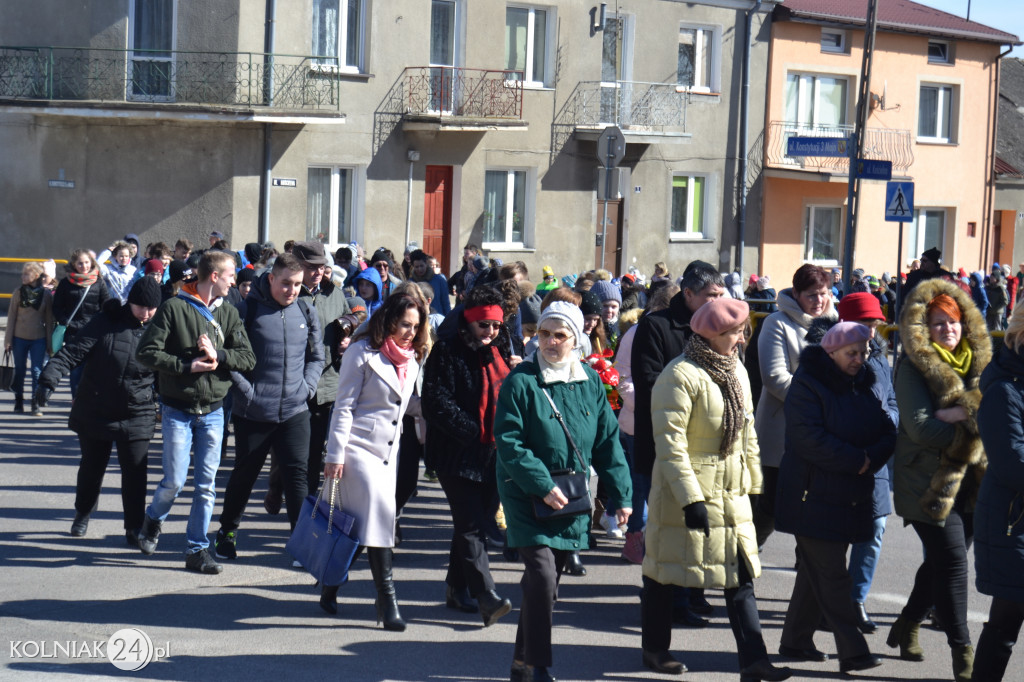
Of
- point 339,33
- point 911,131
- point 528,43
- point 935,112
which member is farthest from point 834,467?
point 935,112

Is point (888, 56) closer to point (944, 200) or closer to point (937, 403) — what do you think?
point (944, 200)

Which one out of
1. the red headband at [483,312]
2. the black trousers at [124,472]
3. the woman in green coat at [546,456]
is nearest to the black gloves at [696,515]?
the woman in green coat at [546,456]

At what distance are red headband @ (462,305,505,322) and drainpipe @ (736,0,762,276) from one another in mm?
23988

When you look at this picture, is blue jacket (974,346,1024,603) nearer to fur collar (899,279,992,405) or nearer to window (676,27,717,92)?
fur collar (899,279,992,405)

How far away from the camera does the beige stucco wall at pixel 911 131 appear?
31.4 m

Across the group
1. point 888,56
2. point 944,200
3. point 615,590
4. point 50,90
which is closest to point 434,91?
point 50,90

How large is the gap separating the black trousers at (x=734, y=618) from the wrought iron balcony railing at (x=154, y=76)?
61.6 feet

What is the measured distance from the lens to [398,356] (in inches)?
276

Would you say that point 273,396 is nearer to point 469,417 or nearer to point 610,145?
point 469,417

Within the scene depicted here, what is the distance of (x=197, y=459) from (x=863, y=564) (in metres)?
4.16

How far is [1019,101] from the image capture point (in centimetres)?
4053

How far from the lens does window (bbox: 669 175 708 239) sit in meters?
30.2

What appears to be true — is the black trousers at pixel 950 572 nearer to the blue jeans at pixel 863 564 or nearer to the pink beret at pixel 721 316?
the blue jeans at pixel 863 564

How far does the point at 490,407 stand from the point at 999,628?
2893mm
